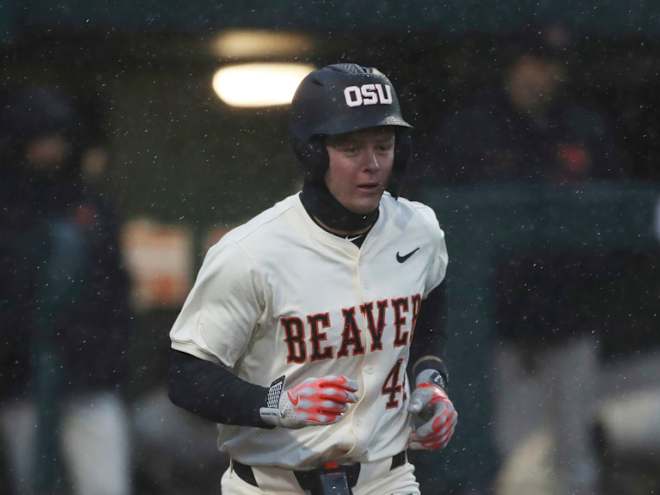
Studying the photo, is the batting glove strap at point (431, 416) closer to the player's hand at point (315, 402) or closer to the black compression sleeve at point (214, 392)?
the player's hand at point (315, 402)

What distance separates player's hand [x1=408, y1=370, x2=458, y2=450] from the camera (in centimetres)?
454

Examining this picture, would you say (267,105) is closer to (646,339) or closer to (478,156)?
(478,156)

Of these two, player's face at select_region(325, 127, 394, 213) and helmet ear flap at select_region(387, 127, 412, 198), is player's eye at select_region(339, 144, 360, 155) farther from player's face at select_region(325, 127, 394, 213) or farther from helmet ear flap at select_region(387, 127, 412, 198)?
helmet ear flap at select_region(387, 127, 412, 198)

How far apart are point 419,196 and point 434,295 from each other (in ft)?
4.34

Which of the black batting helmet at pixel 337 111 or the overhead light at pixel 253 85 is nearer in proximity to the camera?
the black batting helmet at pixel 337 111

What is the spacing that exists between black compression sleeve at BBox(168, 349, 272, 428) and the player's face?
569mm

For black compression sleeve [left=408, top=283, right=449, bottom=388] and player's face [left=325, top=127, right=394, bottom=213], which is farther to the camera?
black compression sleeve [left=408, top=283, right=449, bottom=388]

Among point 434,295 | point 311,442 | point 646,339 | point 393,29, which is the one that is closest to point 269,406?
point 311,442

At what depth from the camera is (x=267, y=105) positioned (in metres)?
6.00

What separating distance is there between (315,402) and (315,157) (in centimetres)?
69

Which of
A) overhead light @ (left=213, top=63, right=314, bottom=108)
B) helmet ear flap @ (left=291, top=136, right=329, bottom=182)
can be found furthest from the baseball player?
overhead light @ (left=213, top=63, right=314, bottom=108)

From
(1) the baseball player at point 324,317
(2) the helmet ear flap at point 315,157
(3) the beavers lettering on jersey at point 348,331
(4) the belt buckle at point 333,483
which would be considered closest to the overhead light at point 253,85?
(1) the baseball player at point 324,317

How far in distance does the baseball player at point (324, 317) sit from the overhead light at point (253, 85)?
4.35 feet

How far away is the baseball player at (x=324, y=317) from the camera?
448cm
